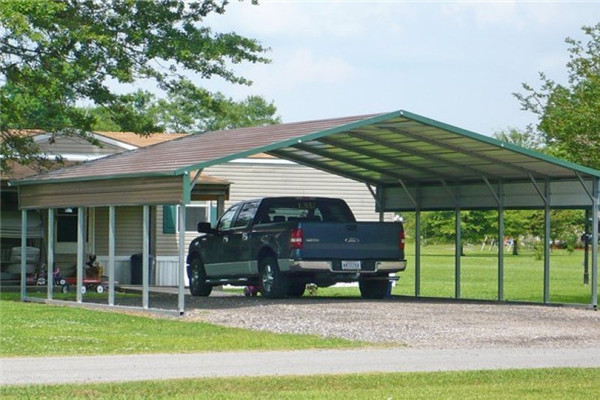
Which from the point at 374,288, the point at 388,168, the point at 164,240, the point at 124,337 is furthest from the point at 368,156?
the point at 164,240

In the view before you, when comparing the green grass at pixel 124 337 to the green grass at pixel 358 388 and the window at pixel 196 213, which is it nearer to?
the green grass at pixel 358 388

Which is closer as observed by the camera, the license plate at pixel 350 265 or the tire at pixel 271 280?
the license plate at pixel 350 265

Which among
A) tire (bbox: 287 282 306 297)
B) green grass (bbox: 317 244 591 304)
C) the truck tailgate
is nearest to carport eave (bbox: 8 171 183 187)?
the truck tailgate

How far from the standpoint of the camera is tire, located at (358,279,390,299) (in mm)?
27625

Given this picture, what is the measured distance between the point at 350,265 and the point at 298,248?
113cm

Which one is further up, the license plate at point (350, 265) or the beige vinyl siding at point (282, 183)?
the beige vinyl siding at point (282, 183)

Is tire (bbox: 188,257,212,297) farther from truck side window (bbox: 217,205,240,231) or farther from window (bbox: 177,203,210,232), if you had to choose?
window (bbox: 177,203,210,232)

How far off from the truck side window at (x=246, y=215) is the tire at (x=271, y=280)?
964 mm

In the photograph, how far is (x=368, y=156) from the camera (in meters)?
27.9

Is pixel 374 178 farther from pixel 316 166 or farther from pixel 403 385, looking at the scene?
pixel 403 385

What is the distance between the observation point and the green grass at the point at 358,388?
41.8 ft

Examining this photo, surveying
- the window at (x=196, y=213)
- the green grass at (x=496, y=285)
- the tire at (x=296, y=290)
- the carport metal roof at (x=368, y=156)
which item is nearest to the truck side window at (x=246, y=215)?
the carport metal roof at (x=368, y=156)

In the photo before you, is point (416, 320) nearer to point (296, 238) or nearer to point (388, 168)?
point (296, 238)

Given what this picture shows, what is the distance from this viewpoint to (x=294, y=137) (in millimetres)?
23031
